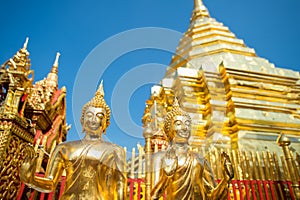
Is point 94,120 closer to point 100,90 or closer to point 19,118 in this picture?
point 100,90

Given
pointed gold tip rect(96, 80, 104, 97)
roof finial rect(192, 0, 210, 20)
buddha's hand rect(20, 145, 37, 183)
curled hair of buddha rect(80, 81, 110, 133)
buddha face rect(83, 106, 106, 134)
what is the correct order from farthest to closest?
roof finial rect(192, 0, 210, 20), pointed gold tip rect(96, 80, 104, 97), curled hair of buddha rect(80, 81, 110, 133), buddha face rect(83, 106, 106, 134), buddha's hand rect(20, 145, 37, 183)

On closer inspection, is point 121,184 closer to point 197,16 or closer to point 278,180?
point 278,180

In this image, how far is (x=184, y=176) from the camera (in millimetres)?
3020

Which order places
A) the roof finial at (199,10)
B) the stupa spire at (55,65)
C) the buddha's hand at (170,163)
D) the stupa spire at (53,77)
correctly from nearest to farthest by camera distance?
the buddha's hand at (170,163) → the stupa spire at (53,77) → the stupa spire at (55,65) → the roof finial at (199,10)

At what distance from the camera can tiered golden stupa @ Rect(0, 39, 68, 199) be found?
157 inches

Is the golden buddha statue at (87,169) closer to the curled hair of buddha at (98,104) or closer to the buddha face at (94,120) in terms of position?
the buddha face at (94,120)

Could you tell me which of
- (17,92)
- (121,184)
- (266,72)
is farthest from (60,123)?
(266,72)

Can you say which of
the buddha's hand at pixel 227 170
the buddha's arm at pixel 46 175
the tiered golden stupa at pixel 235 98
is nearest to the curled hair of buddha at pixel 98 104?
the buddha's arm at pixel 46 175

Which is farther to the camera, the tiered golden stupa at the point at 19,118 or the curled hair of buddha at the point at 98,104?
the tiered golden stupa at the point at 19,118

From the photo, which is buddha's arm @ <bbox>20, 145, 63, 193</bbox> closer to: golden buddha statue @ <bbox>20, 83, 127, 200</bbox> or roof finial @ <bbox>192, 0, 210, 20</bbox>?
golden buddha statue @ <bbox>20, 83, 127, 200</bbox>

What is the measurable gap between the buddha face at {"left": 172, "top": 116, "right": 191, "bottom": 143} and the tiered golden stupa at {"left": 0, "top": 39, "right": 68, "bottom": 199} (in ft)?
7.11

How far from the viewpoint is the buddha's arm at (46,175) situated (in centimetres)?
259

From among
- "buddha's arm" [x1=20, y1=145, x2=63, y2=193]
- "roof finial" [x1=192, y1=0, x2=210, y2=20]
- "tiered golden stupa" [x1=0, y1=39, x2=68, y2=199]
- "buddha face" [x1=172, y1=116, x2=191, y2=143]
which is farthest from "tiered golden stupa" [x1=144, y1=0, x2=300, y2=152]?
"roof finial" [x1=192, y1=0, x2=210, y2=20]

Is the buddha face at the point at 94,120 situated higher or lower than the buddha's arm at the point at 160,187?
higher
